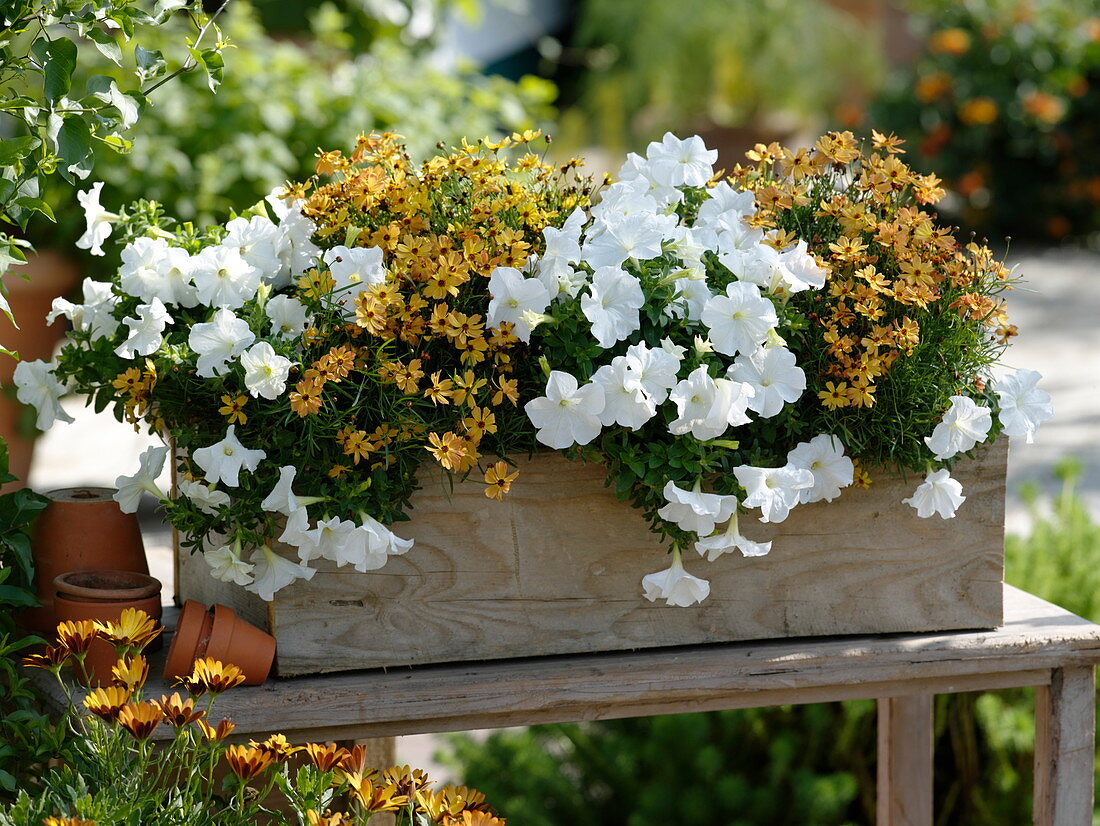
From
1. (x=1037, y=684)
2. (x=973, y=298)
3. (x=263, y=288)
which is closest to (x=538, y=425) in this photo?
(x=263, y=288)

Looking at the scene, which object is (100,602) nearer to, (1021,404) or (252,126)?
(1021,404)

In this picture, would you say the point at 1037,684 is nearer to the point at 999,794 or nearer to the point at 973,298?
the point at 973,298

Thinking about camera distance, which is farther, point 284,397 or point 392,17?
point 392,17

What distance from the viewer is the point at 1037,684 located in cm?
141

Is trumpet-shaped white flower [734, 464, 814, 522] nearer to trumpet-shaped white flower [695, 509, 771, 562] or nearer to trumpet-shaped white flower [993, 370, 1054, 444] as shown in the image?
trumpet-shaped white flower [695, 509, 771, 562]

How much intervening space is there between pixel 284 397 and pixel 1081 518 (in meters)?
1.91

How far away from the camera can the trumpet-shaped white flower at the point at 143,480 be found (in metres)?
1.21

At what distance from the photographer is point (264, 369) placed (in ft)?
3.67

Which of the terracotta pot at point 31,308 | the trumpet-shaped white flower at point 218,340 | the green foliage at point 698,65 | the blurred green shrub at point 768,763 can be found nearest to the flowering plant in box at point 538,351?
the trumpet-shaped white flower at point 218,340

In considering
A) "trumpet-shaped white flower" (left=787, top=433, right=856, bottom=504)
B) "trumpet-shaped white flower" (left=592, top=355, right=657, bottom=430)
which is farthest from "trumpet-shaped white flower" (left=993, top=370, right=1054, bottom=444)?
"trumpet-shaped white flower" (left=592, top=355, right=657, bottom=430)

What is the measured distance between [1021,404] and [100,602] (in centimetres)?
96

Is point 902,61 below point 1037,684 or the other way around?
the other way around

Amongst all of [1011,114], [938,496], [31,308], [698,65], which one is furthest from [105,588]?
[698,65]

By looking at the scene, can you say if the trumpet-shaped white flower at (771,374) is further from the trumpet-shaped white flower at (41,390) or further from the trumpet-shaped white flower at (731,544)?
the trumpet-shaped white flower at (41,390)
